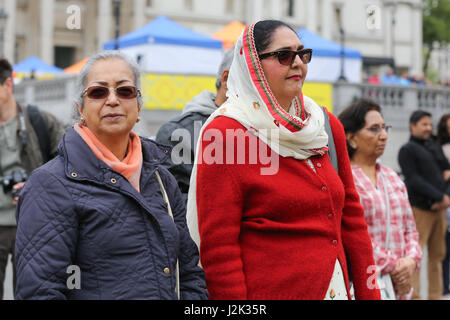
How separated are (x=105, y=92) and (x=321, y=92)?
21.9m

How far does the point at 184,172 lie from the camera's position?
4.15 metres

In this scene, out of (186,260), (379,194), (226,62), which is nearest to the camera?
(186,260)

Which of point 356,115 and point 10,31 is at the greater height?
point 10,31

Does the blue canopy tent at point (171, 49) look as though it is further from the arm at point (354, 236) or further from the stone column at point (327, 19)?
the stone column at point (327, 19)

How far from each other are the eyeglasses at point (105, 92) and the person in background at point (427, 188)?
5.75 metres

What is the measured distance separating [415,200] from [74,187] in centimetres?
623

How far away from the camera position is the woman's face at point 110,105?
2.83m

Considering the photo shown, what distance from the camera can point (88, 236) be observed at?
263 cm

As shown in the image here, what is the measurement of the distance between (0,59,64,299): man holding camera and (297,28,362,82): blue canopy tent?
21407 millimetres

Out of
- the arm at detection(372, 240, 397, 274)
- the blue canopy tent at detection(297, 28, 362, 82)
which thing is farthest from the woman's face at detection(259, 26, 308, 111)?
the blue canopy tent at detection(297, 28, 362, 82)

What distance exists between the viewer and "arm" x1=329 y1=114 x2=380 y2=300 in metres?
3.48

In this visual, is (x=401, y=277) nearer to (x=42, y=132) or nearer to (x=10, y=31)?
(x=42, y=132)

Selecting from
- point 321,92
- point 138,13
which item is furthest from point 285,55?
point 138,13

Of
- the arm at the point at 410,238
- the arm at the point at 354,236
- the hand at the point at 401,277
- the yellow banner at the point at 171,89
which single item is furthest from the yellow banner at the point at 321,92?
the arm at the point at 354,236
